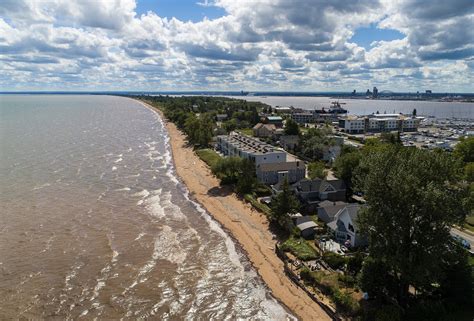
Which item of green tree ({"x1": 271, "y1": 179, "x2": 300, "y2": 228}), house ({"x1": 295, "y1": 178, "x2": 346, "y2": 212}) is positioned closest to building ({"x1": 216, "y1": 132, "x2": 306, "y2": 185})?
house ({"x1": 295, "y1": 178, "x2": 346, "y2": 212})

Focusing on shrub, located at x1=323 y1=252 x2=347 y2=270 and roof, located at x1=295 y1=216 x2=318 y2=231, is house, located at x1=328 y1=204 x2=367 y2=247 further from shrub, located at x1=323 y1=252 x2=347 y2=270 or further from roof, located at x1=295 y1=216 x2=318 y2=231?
shrub, located at x1=323 y1=252 x2=347 y2=270

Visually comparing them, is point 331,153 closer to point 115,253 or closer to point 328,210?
point 328,210

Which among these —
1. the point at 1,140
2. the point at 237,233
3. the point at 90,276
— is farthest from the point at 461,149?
the point at 1,140

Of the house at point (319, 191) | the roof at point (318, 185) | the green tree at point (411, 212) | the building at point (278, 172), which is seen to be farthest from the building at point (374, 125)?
the green tree at point (411, 212)

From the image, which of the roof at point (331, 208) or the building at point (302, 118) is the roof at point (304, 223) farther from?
the building at point (302, 118)

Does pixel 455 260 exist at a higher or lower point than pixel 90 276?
higher

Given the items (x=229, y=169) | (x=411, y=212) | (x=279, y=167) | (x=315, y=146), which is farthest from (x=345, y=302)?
(x=315, y=146)

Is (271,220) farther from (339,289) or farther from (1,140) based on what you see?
(1,140)
